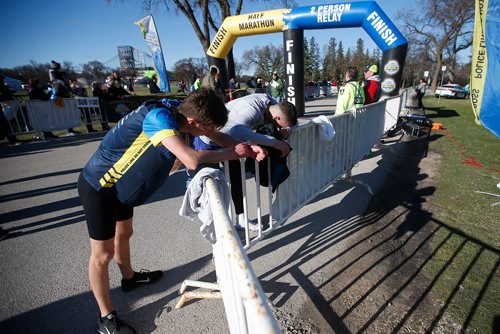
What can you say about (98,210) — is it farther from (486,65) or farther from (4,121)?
(4,121)

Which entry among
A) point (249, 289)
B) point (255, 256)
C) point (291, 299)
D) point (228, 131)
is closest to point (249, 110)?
point (228, 131)

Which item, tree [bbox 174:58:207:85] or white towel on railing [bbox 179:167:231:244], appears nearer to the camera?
white towel on railing [bbox 179:167:231:244]

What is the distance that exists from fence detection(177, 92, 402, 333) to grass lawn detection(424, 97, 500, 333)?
1472 millimetres

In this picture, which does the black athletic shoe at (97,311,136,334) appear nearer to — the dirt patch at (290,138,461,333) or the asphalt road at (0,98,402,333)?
the asphalt road at (0,98,402,333)

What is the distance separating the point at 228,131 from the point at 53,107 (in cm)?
1015

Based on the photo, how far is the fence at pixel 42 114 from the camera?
842 centimetres

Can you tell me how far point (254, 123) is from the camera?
252 centimetres

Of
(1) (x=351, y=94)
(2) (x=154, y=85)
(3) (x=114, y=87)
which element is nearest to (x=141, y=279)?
(1) (x=351, y=94)

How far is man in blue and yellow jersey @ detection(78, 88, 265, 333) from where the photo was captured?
5.04 ft

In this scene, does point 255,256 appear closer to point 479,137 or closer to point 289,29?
point 289,29

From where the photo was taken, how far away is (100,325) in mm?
1922

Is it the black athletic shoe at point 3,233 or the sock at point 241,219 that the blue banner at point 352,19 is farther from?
the black athletic shoe at point 3,233

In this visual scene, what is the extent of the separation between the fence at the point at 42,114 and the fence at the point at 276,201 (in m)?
8.68

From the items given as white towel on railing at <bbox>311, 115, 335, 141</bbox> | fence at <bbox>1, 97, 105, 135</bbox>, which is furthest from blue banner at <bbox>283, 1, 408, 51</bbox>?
fence at <bbox>1, 97, 105, 135</bbox>
